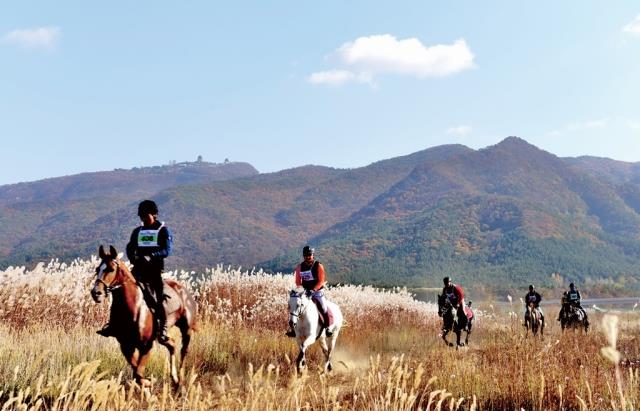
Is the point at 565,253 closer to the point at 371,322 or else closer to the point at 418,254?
the point at 418,254

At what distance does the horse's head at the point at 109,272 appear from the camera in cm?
657

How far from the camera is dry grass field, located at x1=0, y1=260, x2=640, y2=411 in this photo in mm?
Answer: 4145

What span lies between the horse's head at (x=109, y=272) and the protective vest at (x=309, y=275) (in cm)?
446

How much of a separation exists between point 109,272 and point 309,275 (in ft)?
15.5

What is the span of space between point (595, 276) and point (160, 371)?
159512 mm

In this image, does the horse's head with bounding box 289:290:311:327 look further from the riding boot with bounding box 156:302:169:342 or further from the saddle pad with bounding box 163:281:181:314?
the riding boot with bounding box 156:302:169:342

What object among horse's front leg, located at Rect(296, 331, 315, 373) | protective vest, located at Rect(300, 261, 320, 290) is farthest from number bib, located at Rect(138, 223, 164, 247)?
protective vest, located at Rect(300, 261, 320, 290)

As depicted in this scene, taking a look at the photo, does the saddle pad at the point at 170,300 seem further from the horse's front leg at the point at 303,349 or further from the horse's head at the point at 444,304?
the horse's head at the point at 444,304

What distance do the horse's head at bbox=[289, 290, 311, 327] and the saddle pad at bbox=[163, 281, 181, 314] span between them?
2.26 metres

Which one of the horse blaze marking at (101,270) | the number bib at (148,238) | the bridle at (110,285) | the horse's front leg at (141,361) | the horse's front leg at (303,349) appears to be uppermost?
the number bib at (148,238)

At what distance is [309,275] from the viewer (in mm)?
10914

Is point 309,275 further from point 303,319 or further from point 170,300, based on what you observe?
point 170,300

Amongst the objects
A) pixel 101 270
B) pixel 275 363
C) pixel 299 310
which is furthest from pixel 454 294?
pixel 101 270

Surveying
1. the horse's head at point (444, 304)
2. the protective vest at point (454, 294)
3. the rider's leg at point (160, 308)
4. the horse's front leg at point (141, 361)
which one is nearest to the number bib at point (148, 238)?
the rider's leg at point (160, 308)
